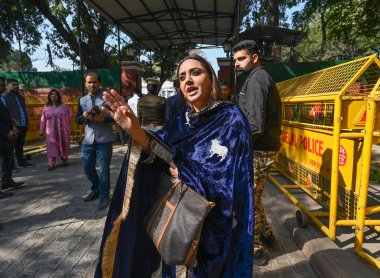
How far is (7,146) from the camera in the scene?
17.1 feet

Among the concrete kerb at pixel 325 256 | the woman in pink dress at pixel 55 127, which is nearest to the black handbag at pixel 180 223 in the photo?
the concrete kerb at pixel 325 256

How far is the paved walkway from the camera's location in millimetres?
2877

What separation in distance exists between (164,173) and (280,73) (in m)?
13.1

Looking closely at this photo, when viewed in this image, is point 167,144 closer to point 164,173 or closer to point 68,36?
point 164,173

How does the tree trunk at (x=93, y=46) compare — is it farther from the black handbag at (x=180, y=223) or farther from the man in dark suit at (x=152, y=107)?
the black handbag at (x=180, y=223)

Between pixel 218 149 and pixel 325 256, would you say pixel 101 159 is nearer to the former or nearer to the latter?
pixel 218 149

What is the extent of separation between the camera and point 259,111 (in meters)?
2.74

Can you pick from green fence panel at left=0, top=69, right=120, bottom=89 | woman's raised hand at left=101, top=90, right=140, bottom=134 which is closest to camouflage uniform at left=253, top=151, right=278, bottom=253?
woman's raised hand at left=101, top=90, right=140, bottom=134

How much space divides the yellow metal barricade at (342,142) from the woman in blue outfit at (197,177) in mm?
1512

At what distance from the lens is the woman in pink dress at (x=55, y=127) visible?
6965 millimetres

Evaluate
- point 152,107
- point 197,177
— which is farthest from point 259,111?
point 152,107

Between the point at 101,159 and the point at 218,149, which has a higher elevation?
the point at 218,149

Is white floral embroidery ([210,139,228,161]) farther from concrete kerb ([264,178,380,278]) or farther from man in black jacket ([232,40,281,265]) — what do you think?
concrete kerb ([264,178,380,278])

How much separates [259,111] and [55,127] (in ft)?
19.3
